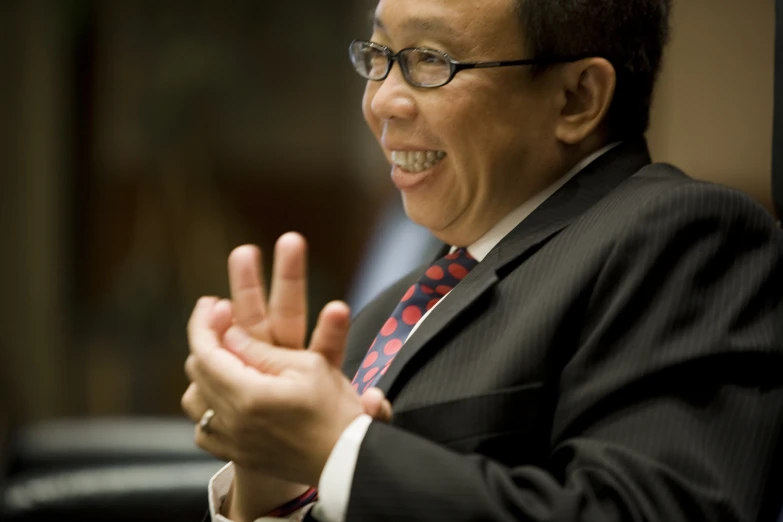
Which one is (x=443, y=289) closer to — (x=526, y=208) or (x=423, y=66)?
(x=526, y=208)

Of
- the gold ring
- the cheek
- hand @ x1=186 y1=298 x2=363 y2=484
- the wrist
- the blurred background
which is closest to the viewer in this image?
hand @ x1=186 y1=298 x2=363 y2=484

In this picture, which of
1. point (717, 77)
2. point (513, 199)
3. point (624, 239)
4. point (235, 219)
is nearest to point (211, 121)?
point (235, 219)

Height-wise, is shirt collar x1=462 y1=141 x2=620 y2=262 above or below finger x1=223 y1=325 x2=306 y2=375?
above

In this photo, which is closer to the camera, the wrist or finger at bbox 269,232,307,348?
finger at bbox 269,232,307,348

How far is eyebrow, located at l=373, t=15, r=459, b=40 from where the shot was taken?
48.6 inches

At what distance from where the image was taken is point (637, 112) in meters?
1.31

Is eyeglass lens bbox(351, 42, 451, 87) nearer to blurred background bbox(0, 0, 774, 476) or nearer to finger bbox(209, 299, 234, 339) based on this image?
finger bbox(209, 299, 234, 339)

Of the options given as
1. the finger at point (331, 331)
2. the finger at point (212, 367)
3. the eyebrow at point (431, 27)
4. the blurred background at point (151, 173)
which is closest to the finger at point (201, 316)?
the finger at point (212, 367)

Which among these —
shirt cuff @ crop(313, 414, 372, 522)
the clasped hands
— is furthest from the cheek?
shirt cuff @ crop(313, 414, 372, 522)

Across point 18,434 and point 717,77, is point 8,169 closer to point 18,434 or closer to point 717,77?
point 18,434

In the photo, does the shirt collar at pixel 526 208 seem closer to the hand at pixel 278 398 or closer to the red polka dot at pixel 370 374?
the red polka dot at pixel 370 374

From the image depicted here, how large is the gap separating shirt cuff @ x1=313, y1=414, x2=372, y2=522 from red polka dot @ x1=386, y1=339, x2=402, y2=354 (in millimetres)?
298

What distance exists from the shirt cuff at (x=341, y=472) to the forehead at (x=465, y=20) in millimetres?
553

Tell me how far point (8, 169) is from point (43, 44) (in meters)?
0.52
